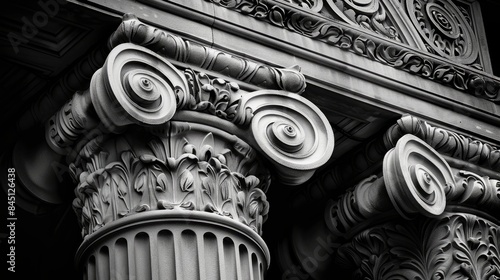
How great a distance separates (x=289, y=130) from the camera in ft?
35.9

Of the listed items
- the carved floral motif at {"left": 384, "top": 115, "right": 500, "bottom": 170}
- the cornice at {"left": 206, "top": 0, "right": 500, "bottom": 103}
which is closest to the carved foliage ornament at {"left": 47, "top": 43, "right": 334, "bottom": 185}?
the cornice at {"left": 206, "top": 0, "right": 500, "bottom": 103}

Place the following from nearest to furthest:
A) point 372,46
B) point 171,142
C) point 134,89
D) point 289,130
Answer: point 134,89 < point 171,142 < point 289,130 < point 372,46

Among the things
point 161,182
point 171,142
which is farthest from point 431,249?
point 161,182

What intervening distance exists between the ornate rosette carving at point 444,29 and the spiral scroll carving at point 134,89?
382 centimetres

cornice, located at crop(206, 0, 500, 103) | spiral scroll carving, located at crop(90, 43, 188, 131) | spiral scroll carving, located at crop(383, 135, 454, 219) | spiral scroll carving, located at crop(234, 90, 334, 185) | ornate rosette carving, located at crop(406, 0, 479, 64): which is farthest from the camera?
ornate rosette carving, located at crop(406, 0, 479, 64)

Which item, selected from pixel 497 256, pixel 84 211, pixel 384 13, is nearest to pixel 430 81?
pixel 384 13

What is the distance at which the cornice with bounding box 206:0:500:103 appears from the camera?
38.2 feet

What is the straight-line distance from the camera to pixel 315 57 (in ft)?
38.5

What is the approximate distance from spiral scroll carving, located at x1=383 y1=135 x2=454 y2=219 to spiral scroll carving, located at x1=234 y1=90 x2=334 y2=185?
2.73 feet

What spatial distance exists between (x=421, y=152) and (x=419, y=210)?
0.64 metres

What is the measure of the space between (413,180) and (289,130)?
1.46 m

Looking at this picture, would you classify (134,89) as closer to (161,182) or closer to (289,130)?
(161,182)

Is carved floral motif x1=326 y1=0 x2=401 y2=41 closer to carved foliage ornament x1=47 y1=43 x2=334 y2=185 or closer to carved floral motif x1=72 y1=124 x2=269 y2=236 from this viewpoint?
carved foliage ornament x1=47 y1=43 x2=334 y2=185

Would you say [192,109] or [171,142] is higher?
[192,109]
